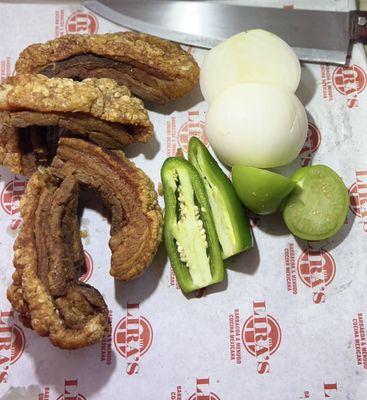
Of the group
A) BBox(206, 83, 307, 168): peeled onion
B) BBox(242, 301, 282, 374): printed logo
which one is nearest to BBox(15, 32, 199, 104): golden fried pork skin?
BBox(206, 83, 307, 168): peeled onion

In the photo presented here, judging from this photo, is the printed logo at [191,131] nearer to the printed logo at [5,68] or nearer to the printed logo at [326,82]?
the printed logo at [326,82]

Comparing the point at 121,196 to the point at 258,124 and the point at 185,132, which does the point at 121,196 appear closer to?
the point at 185,132

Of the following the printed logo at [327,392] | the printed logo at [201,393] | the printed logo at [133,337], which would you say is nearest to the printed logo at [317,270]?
the printed logo at [327,392]

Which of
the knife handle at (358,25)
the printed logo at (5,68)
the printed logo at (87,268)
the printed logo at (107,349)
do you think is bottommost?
the printed logo at (107,349)

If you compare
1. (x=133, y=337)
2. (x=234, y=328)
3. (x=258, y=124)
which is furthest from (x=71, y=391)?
(x=258, y=124)

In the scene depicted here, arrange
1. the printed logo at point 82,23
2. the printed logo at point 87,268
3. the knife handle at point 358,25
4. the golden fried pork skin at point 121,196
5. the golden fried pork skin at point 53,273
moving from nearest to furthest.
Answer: the golden fried pork skin at point 53,273
the golden fried pork skin at point 121,196
the printed logo at point 87,268
the knife handle at point 358,25
the printed logo at point 82,23

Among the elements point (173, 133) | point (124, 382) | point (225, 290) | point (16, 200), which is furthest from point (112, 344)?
point (173, 133)

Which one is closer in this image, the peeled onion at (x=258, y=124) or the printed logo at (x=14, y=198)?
the peeled onion at (x=258, y=124)
